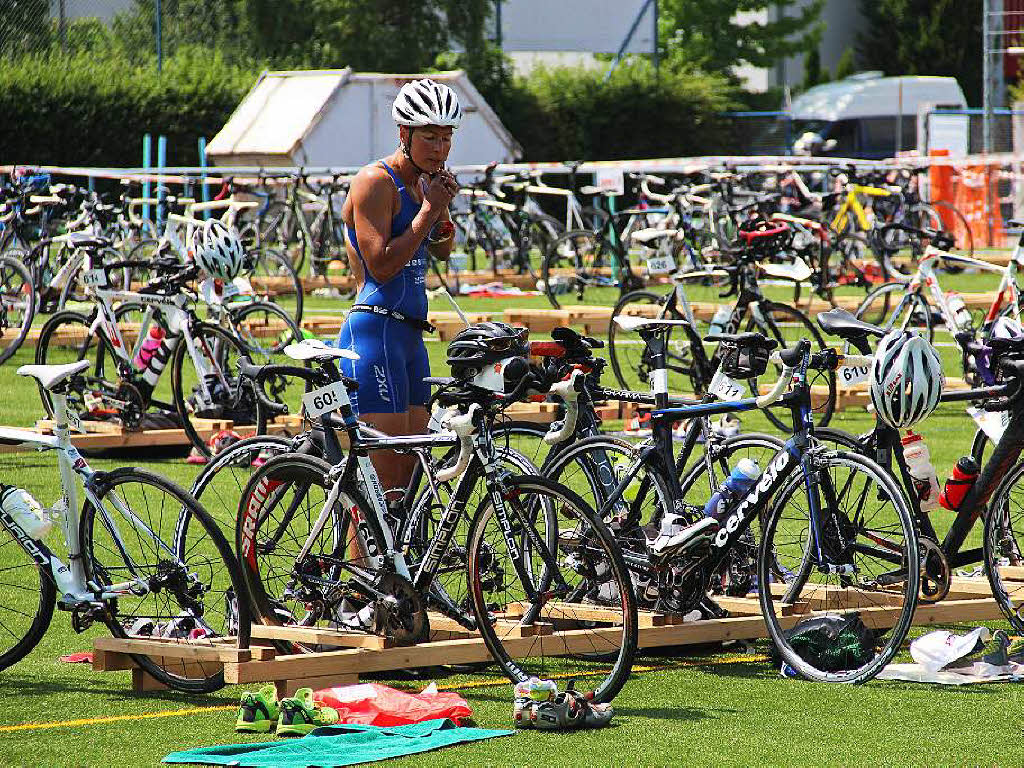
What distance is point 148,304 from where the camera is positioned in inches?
409

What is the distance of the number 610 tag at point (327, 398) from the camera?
5988 millimetres

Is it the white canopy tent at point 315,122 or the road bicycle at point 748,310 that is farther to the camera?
the white canopy tent at point 315,122

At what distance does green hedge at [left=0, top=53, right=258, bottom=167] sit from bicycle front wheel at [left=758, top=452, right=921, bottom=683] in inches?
989

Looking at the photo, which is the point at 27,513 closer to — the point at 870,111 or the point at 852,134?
the point at 870,111

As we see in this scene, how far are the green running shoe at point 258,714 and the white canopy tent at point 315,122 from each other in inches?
876

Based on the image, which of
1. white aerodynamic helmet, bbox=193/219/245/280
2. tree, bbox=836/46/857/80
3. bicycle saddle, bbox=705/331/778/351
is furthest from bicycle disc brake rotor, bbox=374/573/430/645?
tree, bbox=836/46/857/80

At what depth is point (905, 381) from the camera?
6.03 meters

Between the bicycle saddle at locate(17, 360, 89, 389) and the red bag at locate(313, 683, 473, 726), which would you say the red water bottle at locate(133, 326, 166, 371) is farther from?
the red bag at locate(313, 683, 473, 726)

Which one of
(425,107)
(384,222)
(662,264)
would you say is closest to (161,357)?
(662,264)

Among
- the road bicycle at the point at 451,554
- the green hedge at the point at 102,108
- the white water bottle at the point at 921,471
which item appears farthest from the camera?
the green hedge at the point at 102,108

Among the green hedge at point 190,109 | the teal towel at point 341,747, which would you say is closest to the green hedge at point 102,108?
the green hedge at point 190,109

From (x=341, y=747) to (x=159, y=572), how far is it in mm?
1030

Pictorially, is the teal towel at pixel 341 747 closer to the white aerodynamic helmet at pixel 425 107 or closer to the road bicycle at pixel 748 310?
the white aerodynamic helmet at pixel 425 107

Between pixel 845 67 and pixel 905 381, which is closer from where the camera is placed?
pixel 905 381
